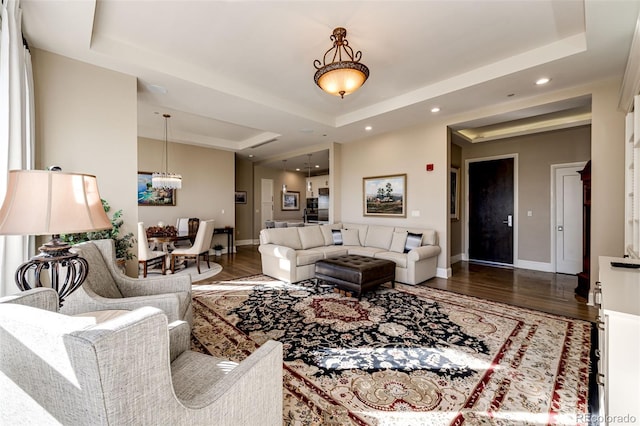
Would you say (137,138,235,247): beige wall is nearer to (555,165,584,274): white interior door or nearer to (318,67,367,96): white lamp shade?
(318,67,367,96): white lamp shade

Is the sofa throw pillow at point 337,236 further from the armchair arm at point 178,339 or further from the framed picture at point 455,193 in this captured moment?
the armchair arm at point 178,339

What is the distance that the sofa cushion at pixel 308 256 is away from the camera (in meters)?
4.49

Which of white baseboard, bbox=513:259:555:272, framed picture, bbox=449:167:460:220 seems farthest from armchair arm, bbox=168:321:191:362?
white baseboard, bbox=513:259:555:272

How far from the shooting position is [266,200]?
977 centimetres

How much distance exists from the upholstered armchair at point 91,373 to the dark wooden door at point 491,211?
6.53 m

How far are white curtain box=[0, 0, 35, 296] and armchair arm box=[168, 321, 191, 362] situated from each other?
1672 mm

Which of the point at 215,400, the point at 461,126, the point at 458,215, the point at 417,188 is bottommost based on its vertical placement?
the point at 215,400

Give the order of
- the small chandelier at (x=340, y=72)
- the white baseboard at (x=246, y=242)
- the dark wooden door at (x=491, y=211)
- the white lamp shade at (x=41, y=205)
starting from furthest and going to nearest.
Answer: the white baseboard at (x=246, y=242)
the dark wooden door at (x=491, y=211)
the small chandelier at (x=340, y=72)
the white lamp shade at (x=41, y=205)

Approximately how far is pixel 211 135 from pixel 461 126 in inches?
218

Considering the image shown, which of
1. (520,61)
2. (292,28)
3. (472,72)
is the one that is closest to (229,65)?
(292,28)

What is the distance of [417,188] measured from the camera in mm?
5328

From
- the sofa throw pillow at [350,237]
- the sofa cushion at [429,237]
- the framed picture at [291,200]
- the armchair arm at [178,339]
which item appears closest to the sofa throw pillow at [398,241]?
the sofa cushion at [429,237]

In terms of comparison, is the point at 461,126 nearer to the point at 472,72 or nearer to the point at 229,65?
the point at 472,72

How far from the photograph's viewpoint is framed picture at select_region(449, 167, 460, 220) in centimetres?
625
